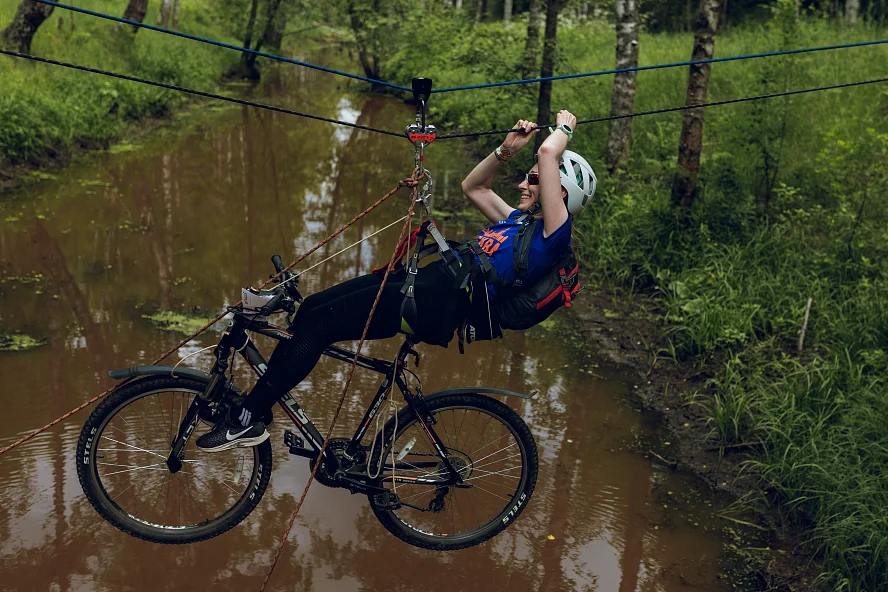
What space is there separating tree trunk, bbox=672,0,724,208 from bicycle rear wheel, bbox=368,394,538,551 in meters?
4.79

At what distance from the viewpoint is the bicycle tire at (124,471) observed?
3.76m

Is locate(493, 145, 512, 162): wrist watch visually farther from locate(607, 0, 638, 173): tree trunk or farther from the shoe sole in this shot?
locate(607, 0, 638, 173): tree trunk

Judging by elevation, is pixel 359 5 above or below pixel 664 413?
above

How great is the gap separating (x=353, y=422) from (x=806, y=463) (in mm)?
2660

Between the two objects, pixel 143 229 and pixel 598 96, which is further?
pixel 598 96

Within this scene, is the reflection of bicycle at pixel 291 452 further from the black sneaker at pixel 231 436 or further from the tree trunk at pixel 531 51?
the tree trunk at pixel 531 51

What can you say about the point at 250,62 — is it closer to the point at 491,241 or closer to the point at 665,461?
the point at 665,461

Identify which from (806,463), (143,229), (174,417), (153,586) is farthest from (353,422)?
(143,229)

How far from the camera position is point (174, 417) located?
4.05 m

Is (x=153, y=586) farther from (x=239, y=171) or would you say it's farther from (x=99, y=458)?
(x=239, y=171)

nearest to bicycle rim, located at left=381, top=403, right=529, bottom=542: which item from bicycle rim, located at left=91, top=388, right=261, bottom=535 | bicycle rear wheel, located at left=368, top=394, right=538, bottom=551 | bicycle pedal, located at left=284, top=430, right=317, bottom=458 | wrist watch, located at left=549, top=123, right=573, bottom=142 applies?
bicycle rear wheel, located at left=368, top=394, right=538, bottom=551

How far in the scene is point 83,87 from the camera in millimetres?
12586

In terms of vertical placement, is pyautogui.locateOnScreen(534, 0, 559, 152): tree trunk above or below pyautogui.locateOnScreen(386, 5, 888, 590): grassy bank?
above

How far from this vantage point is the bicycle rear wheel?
3994 mm
